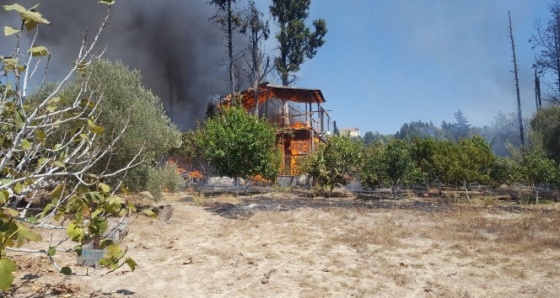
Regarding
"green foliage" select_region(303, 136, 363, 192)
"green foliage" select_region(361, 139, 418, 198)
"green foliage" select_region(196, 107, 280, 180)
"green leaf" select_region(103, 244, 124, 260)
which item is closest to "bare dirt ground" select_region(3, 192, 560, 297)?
"green leaf" select_region(103, 244, 124, 260)

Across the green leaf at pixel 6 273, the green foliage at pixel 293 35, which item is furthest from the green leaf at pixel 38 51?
the green foliage at pixel 293 35

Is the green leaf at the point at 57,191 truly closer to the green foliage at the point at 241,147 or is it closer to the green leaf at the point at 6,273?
the green leaf at the point at 6,273

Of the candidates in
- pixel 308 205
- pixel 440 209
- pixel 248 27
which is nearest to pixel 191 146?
pixel 248 27

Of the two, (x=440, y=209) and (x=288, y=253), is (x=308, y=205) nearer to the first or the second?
(x=440, y=209)

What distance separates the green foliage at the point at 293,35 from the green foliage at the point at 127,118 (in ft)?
86.3

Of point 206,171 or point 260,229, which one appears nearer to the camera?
point 260,229

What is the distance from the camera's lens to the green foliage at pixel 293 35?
39.4m

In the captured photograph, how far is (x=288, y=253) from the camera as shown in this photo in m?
8.74

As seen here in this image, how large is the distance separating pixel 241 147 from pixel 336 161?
541 centimetres

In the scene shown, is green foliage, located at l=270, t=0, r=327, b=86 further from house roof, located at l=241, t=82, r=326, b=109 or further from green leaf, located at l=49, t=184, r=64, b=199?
green leaf, located at l=49, t=184, r=64, b=199

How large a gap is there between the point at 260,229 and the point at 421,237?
15.2 feet

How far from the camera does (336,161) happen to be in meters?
21.7

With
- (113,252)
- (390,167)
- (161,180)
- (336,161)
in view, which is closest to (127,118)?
(161,180)

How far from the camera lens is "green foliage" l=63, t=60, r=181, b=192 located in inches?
504
